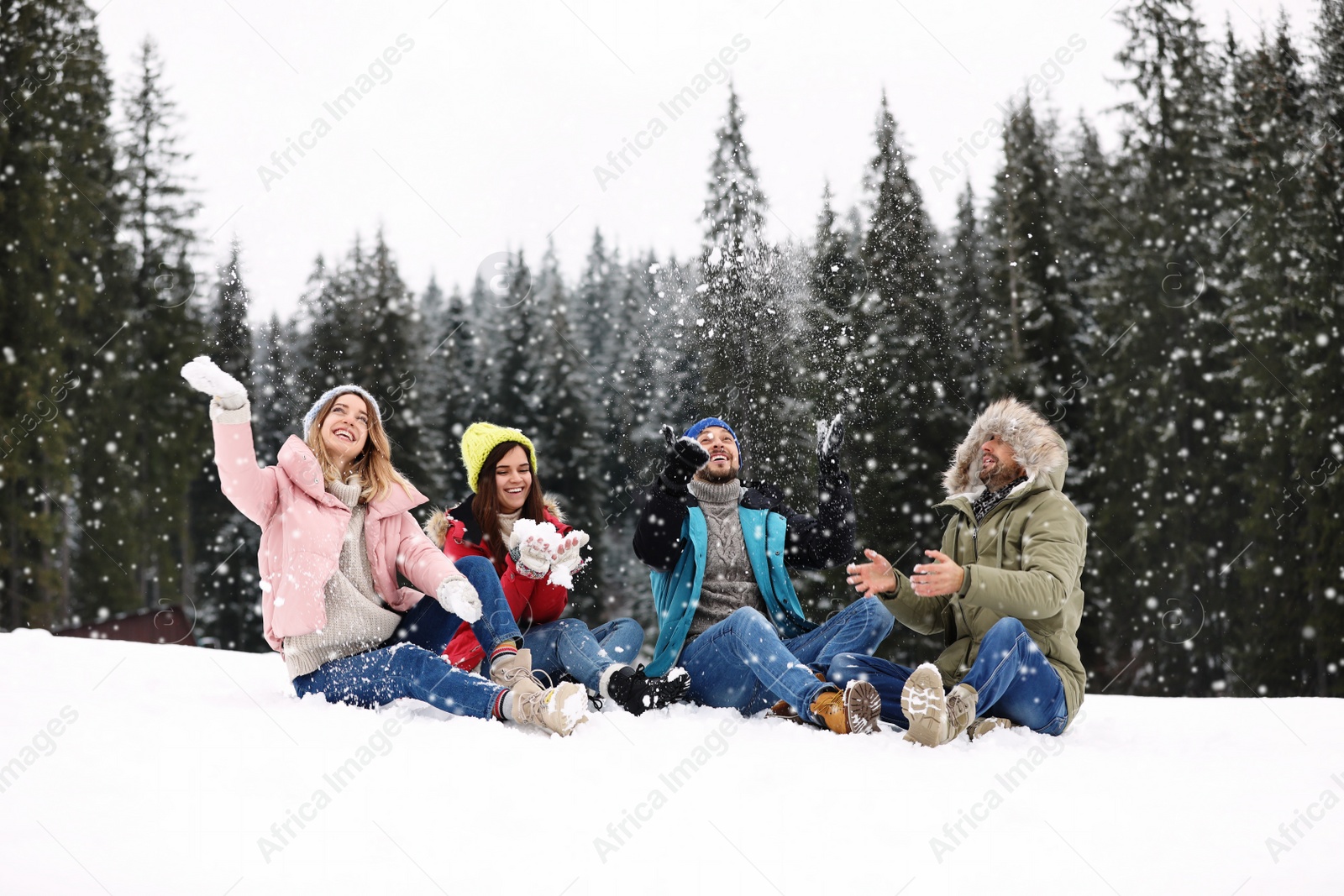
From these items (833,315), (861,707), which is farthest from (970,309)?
(861,707)

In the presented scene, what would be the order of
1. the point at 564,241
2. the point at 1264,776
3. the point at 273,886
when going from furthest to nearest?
1. the point at 564,241
2. the point at 1264,776
3. the point at 273,886

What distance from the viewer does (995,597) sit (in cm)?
319

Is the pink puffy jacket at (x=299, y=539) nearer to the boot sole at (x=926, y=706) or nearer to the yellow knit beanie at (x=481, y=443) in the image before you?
the yellow knit beanie at (x=481, y=443)

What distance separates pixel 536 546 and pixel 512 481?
20.6 inches

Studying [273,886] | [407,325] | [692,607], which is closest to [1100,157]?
[407,325]

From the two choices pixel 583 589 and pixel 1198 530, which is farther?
pixel 583 589

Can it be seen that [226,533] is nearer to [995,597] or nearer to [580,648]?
[580,648]

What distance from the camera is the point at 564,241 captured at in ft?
57.2

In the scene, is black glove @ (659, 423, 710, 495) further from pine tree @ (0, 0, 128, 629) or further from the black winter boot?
pine tree @ (0, 0, 128, 629)

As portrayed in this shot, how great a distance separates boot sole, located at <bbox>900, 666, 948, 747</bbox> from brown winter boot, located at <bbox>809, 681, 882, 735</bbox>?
0.55 ft

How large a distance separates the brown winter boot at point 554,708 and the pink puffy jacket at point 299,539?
63cm

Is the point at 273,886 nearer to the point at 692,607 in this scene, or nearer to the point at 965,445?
the point at 692,607

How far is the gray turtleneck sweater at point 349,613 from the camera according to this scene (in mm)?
3574

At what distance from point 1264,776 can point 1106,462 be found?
10.5 metres
